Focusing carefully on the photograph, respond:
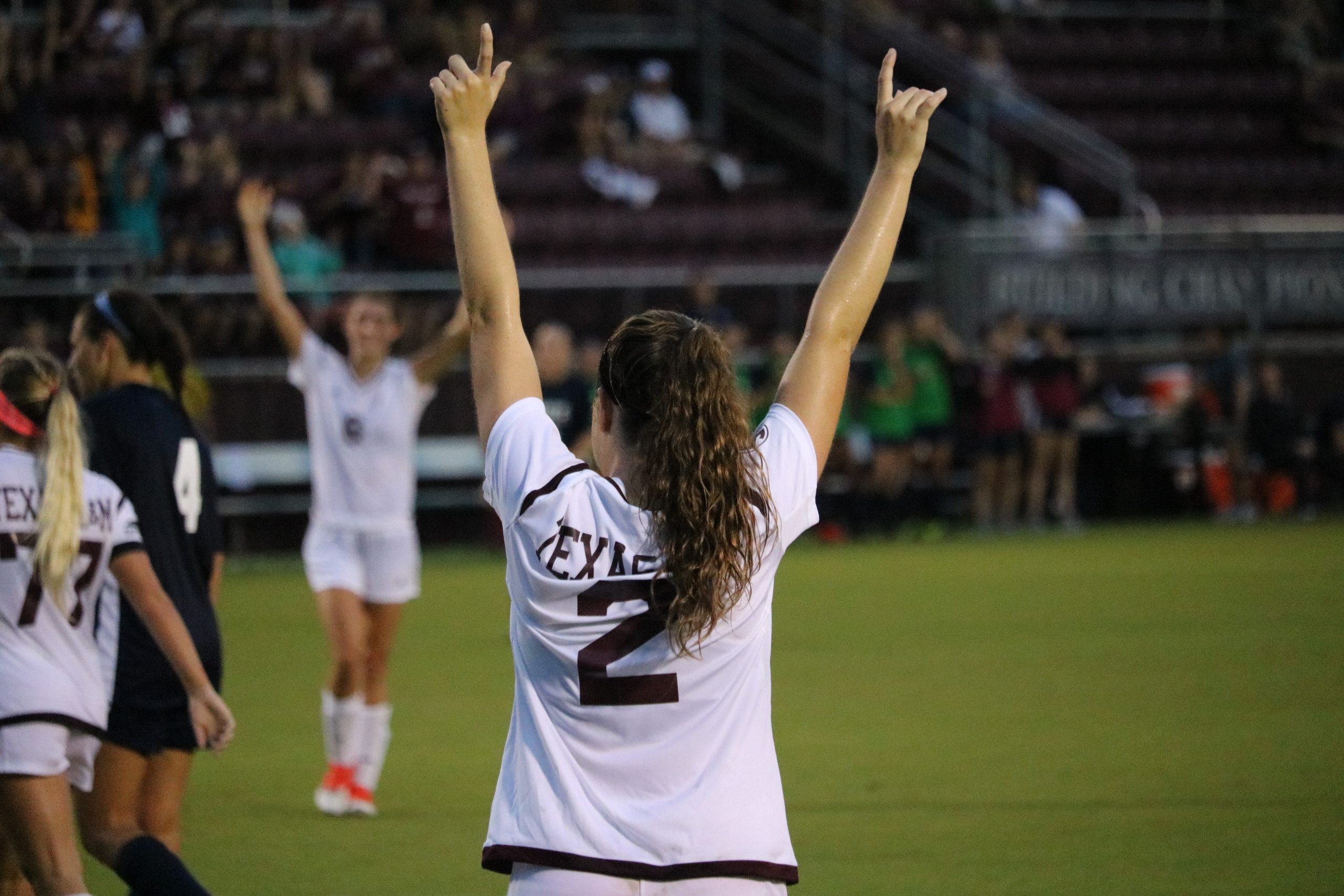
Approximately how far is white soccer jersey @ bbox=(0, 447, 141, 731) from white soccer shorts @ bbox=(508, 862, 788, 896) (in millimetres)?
2078

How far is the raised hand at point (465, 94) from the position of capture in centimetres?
335

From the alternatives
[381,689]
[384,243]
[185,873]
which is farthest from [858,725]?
[384,243]

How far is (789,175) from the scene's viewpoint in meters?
26.3

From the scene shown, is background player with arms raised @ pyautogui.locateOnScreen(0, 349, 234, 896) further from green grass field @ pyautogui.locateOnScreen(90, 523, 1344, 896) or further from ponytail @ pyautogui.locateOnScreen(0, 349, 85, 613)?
green grass field @ pyautogui.locateOnScreen(90, 523, 1344, 896)

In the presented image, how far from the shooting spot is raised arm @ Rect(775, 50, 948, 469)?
130 inches

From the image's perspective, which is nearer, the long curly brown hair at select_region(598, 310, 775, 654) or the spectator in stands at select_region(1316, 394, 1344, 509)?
the long curly brown hair at select_region(598, 310, 775, 654)

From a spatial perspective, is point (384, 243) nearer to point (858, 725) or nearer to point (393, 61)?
point (393, 61)

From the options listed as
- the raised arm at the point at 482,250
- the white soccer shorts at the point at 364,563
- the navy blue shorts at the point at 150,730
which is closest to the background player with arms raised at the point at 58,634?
the navy blue shorts at the point at 150,730

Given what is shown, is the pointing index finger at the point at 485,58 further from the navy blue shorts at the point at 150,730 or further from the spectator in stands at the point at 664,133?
the spectator in stands at the point at 664,133

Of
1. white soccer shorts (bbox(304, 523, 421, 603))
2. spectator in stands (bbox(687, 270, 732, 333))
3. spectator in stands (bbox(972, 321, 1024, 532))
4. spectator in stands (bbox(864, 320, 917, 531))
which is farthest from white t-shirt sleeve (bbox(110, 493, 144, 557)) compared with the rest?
spectator in stands (bbox(972, 321, 1024, 532))

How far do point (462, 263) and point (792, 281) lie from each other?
1788 centimetres

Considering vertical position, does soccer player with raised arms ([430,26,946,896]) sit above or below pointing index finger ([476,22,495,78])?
below

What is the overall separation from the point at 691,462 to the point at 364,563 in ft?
18.3

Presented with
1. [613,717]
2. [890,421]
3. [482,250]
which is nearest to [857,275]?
[482,250]
